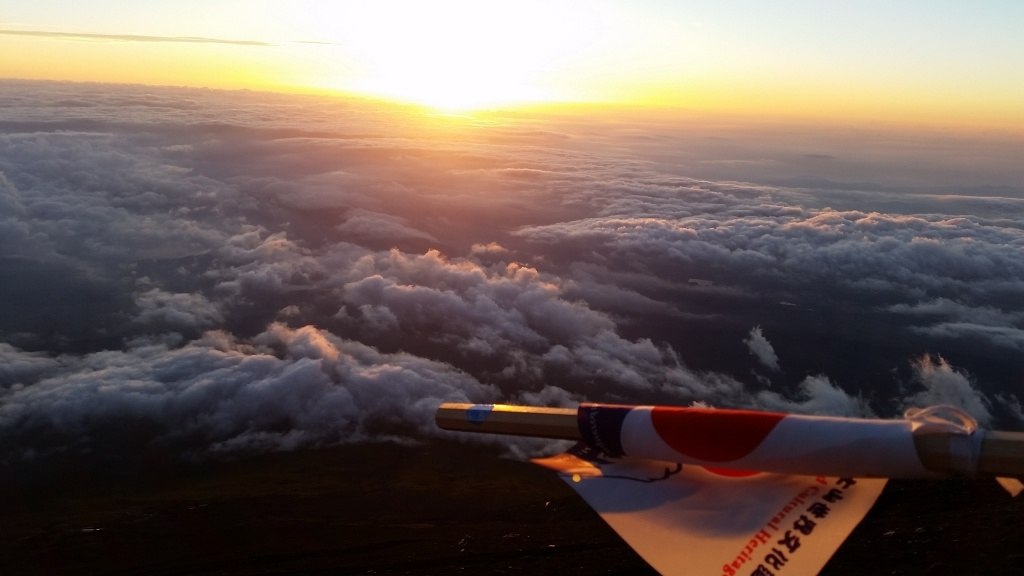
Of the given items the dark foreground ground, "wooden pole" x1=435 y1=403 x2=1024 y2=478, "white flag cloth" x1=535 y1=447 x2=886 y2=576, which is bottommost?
the dark foreground ground

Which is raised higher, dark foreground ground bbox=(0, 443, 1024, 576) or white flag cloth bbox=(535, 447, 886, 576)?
white flag cloth bbox=(535, 447, 886, 576)

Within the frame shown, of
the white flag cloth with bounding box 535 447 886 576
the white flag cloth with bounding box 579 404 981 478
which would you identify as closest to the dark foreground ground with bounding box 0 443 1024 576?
the white flag cloth with bounding box 535 447 886 576

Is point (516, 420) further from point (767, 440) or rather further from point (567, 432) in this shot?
point (767, 440)

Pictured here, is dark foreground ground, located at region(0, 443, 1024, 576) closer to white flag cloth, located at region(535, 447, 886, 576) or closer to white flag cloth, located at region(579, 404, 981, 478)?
white flag cloth, located at region(535, 447, 886, 576)

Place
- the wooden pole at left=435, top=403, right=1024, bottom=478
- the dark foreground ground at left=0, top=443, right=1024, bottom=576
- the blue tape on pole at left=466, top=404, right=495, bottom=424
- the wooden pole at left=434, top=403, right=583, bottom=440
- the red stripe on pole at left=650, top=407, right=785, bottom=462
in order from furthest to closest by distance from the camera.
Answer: the dark foreground ground at left=0, top=443, right=1024, bottom=576, the blue tape on pole at left=466, top=404, right=495, bottom=424, the wooden pole at left=434, top=403, right=583, bottom=440, the red stripe on pole at left=650, top=407, right=785, bottom=462, the wooden pole at left=435, top=403, right=1024, bottom=478

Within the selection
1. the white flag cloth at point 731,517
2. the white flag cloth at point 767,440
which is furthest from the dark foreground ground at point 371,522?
the white flag cloth at point 767,440

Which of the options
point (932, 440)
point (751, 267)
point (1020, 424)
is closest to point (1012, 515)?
point (1020, 424)

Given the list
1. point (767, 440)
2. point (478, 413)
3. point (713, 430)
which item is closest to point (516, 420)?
point (478, 413)

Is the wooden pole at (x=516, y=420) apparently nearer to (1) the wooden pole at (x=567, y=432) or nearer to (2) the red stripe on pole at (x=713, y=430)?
(1) the wooden pole at (x=567, y=432)

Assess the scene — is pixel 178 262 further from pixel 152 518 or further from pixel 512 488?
pixel 512 488
